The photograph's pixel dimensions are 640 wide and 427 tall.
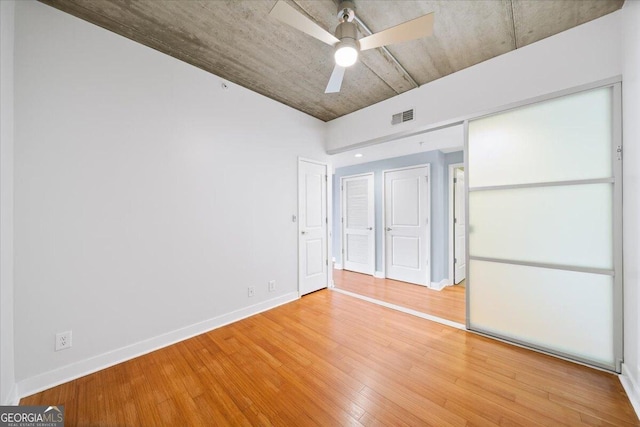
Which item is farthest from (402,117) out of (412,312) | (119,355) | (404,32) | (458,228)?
(119,355)

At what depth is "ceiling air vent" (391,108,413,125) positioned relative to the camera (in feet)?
9.36

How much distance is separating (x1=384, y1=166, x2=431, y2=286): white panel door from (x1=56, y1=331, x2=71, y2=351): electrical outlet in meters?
4.31

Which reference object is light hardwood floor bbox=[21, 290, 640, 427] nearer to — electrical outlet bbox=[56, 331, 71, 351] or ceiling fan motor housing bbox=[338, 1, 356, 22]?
electrical outlet bbox=[56, 331, 71, 351]

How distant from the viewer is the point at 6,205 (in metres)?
1.45

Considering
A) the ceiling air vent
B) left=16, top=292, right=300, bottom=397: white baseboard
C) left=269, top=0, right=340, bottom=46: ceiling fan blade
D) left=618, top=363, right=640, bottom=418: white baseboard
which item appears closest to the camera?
left=269, top=0, right=340, bottom=46: ceiling fan blade

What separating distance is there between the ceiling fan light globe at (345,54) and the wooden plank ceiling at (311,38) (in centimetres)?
36

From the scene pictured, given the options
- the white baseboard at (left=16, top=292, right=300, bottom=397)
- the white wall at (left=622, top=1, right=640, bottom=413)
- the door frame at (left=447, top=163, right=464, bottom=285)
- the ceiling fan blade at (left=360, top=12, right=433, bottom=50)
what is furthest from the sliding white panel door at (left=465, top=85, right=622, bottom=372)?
the white baseboard at (left=16, top=292, right=300, bottom=397)

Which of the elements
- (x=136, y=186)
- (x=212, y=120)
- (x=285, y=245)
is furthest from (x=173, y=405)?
(x=212, y=120)

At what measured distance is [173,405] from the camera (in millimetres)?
1535

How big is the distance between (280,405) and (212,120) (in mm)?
2686

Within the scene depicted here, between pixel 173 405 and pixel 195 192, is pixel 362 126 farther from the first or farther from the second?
pixel 173 405

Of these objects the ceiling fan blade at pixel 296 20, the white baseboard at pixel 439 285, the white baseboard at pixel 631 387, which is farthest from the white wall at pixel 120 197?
the white baseboard at pixel 631 387

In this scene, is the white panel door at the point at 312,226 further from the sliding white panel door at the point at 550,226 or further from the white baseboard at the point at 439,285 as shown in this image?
the sliding white panel door at the point at 550,226

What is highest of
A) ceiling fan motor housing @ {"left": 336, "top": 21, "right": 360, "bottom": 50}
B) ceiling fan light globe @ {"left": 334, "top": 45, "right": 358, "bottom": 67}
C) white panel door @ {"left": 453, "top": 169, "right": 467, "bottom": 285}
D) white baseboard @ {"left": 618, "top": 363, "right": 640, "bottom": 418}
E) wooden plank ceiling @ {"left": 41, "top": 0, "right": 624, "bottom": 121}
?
wooden plank ceiling @ {"left": 41, "top": 0, "right": 624, "bottom": 121}
